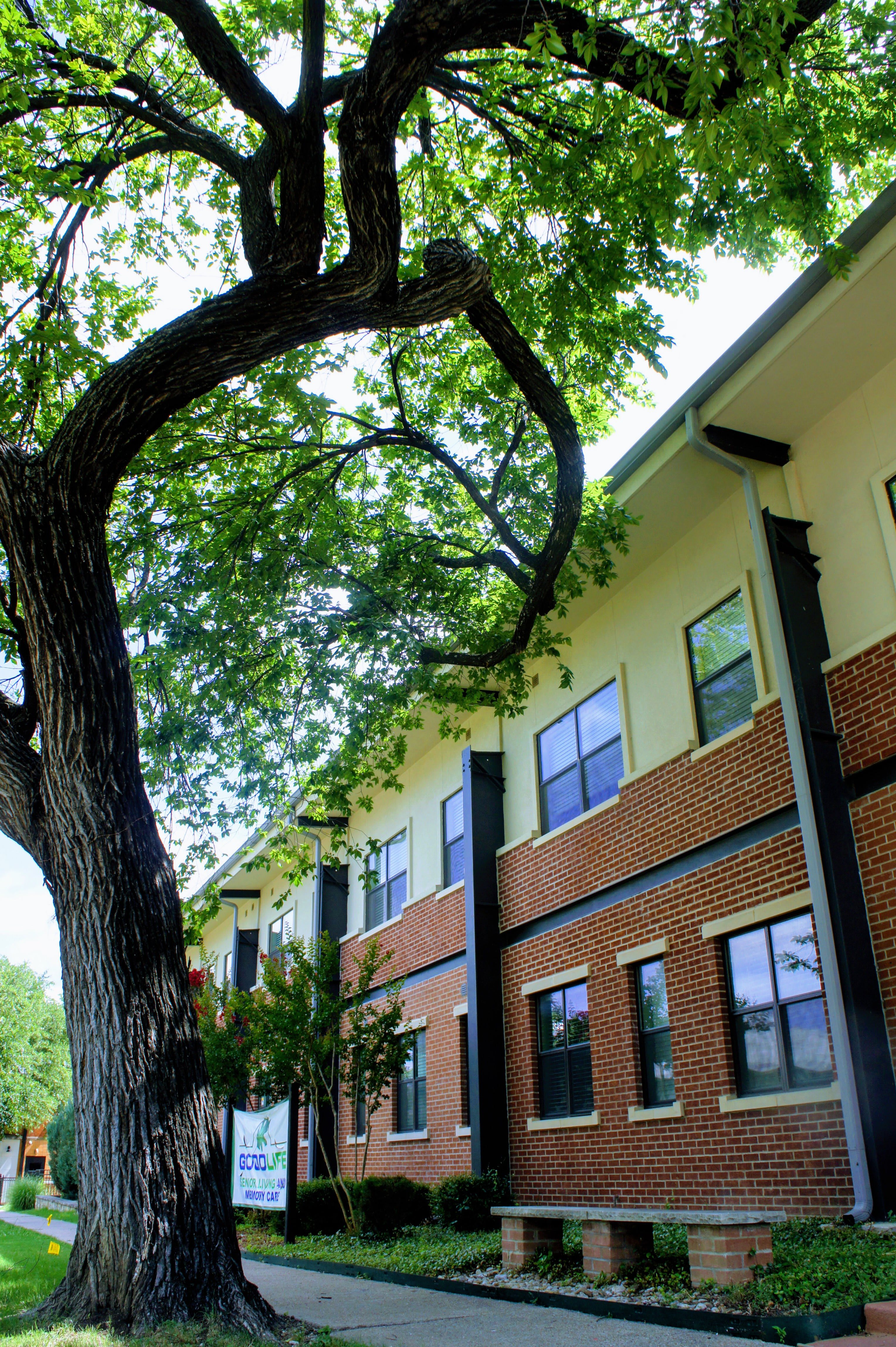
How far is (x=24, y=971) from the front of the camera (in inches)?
2111

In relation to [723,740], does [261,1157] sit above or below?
below

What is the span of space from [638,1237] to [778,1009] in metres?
2.35

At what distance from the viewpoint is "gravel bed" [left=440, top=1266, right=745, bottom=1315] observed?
6316 millimetres

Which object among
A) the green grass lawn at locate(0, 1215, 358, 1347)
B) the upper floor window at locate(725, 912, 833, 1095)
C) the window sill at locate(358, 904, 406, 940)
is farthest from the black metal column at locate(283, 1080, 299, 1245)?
the upper floor window at locate(725, 912, 833, 1095)

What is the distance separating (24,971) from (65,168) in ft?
176

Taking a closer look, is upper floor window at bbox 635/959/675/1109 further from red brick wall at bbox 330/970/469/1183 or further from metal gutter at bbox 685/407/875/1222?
red brick wall at bbox 330/970/469/1183

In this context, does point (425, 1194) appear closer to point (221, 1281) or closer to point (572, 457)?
point (221, 1281)

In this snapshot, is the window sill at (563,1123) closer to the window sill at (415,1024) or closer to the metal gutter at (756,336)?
the window sill at (415,1024)

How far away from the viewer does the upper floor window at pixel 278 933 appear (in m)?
25.3

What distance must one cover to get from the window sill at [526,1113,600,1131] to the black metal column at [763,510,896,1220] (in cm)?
466

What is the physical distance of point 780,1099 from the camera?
8656mm

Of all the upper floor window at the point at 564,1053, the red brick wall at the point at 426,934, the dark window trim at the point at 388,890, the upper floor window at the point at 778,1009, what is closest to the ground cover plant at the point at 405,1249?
the upper floor window at the point at 564,1053

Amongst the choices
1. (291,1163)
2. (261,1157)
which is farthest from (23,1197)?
(291,1163)

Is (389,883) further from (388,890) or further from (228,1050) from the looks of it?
(228,1050)
